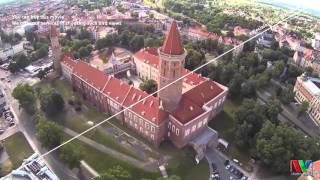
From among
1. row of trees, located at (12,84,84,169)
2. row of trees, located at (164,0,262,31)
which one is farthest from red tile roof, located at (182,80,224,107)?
row of trees, located at (164,0,262,31)

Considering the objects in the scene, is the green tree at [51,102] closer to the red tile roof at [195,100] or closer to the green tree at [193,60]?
the red tile roof at [195,100]

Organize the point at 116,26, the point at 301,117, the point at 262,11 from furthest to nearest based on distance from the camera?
the point at 262,11, the point at 116,26, the point at 301,117

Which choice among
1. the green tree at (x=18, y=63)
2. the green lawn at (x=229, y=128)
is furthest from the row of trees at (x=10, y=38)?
the green lawn at (x=229, y=128)

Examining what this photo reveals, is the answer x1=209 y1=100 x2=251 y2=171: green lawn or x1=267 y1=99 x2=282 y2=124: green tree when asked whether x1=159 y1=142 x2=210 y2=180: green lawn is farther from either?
x1=267 y1=99 x2=282 y2=124: green tree

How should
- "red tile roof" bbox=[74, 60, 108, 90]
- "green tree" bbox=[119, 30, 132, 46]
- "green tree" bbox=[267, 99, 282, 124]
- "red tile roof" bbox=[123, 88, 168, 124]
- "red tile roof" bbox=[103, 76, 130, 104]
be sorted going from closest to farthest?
"red tile roof" bbox=[123, 88, 168, 124] → "red tile roof" bbox=[103, 76, 130, 104] → "green tree" bbox=[267, 99, 282, 124] → "red tile roof" bbox=[74, 60, 108, 90] → "green tree" bbox=[119, 30, 132, 46]

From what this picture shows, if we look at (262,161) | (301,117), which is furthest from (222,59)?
(262,161)

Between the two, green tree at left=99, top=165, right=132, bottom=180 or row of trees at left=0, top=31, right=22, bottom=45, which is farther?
row of trees at left=0, top=31, right=22, bottom=45

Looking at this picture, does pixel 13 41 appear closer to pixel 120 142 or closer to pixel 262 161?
pixel 120 142
